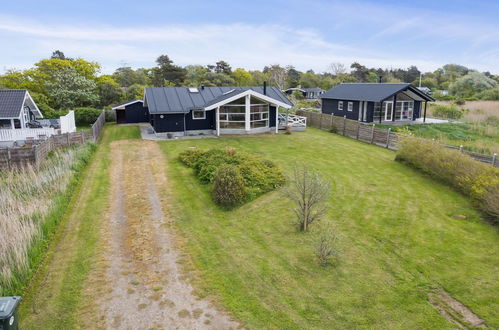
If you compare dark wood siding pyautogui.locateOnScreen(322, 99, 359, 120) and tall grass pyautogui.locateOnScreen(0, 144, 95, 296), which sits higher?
dark wood siding pyautogui.locateOnScreen(322, 99, 359, 120)

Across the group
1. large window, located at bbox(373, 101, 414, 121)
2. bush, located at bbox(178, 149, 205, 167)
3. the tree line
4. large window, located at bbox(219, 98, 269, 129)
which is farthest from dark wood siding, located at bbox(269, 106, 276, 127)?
the tree line

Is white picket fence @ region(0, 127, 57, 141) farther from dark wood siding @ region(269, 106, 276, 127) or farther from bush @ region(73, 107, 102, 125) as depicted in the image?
dark wood siding @ region(269, 106, 276, 127)

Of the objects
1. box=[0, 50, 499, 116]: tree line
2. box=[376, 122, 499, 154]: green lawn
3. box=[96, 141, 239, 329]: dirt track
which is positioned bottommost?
box=[96, 141, 239, 329]: dirt track

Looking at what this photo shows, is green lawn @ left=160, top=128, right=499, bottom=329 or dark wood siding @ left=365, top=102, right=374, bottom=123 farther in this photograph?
dark wood siding @ left=365, top=102, right=374, bottom=123

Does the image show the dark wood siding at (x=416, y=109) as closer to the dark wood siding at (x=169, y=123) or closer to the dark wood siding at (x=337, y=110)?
the dark wood siding at (x=337, y=110)

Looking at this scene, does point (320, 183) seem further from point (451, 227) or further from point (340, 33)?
point (340, 33)

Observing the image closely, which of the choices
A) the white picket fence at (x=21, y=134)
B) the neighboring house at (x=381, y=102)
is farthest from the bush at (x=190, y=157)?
the neighboring house at (x=381, y=102)

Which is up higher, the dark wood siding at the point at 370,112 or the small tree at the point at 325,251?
the dark wood siding at the point at 370,112

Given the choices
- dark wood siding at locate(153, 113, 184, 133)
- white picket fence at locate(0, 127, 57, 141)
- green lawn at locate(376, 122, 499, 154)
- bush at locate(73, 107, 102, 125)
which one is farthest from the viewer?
bush at locate(73, 107, 102, 125)
